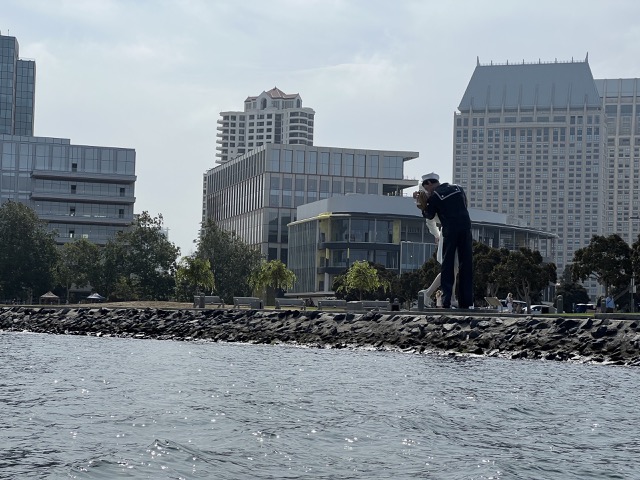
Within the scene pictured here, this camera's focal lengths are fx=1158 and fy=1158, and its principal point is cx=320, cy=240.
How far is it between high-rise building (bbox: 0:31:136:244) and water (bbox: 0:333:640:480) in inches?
5127

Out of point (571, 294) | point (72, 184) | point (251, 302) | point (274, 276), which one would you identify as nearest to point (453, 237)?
point (251, 302)

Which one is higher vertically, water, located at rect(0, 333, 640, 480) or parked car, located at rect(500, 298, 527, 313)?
parked car, located at rect(500, 298, 527, 313)

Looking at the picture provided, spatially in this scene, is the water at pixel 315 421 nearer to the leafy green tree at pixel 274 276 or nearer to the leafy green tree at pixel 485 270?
the leafy green tree at pixel 485 270

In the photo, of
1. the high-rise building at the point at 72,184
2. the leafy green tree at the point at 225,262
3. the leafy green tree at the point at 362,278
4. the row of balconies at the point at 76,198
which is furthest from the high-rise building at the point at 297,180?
the leafy green tree at the point at 362,278

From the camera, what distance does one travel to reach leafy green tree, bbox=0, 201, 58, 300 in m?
122

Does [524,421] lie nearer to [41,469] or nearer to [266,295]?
[41,469]

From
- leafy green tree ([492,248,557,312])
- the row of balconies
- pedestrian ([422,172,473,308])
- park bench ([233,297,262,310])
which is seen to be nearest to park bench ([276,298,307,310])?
park bench ([233,297,262,310])

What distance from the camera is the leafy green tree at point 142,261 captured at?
12581cm

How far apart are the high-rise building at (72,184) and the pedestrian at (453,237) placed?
110829 millimetres

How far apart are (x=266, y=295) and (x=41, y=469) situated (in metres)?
140

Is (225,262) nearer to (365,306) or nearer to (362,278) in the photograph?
(362,278)

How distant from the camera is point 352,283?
108000 mm

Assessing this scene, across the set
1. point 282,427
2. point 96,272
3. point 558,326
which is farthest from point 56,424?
point 96,272

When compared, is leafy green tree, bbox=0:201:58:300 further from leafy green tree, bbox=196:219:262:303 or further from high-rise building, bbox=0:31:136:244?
high-rise building, bbox=0:31:136:244
